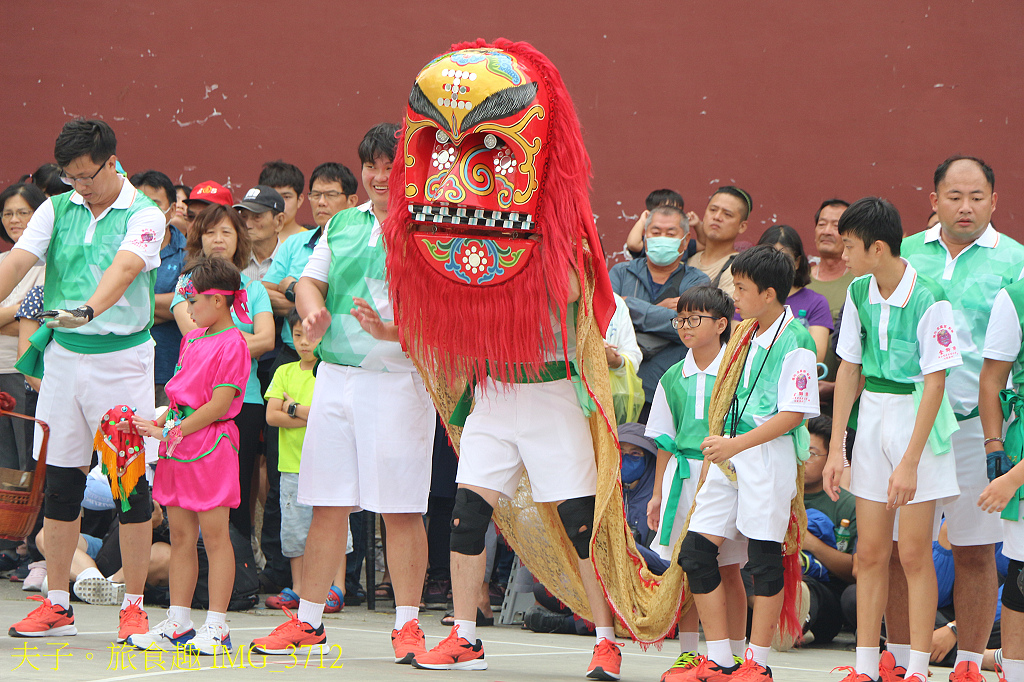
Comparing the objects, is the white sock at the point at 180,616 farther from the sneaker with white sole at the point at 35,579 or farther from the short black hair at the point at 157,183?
the short black hair at the point at 157,183

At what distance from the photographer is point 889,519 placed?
3939 millimetres

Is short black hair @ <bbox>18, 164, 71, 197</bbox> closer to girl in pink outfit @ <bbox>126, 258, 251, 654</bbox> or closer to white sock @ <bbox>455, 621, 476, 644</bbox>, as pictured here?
girl in pink outfit @ <bbox>126, 258, 251, 654</bbox>

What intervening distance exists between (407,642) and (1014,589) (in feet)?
6.66

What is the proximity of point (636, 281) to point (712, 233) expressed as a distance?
542 mm

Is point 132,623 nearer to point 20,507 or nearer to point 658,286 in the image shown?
point 20,507

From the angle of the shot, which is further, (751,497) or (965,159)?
(965,159)

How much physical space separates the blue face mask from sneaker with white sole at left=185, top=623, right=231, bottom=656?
2136mm

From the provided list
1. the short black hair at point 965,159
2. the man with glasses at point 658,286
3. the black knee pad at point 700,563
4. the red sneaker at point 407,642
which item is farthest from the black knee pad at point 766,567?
the man with glasses at point 658,286

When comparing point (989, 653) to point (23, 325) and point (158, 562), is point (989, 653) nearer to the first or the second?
point (158, 562)

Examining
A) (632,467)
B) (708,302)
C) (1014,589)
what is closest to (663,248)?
(632,467)

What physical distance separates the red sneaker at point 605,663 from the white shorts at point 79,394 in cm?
194

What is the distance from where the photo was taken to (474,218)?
12.2ft

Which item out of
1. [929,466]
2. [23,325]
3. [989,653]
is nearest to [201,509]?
[23,325]

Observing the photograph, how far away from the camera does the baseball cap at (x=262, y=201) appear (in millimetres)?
6484
